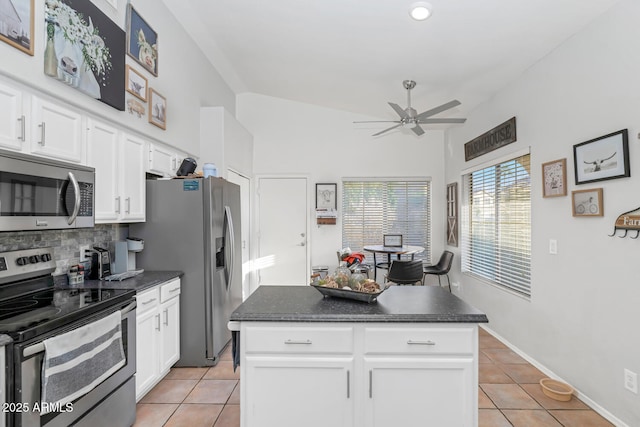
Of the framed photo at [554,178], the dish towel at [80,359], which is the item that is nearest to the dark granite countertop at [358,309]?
the dish towel at [80,359]

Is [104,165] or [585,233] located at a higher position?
[104,165]

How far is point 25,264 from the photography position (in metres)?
2.00

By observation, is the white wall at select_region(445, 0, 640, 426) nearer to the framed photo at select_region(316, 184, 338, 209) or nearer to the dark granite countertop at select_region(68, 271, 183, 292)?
the framed photo at select_region(316, 184, 338, 209)

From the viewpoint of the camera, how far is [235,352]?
1.76 meters

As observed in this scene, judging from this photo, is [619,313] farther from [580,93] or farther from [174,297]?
[174,297]

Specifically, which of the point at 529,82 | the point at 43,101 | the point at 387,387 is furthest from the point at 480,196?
the point at 43,101

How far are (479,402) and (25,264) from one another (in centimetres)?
317

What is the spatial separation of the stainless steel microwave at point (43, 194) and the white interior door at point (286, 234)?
136 inches

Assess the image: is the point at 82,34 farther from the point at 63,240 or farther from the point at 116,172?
the point at 63,240

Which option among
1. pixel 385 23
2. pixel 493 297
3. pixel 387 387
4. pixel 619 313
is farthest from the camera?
pixel 493 297

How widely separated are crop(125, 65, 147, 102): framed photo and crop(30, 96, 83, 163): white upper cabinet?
0.71 metres

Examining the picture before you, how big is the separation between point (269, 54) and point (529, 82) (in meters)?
2.75

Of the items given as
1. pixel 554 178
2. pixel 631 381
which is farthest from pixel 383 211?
pixel 631 381

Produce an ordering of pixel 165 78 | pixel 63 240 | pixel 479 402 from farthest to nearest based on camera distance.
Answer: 1. pixel 165 78
2. pixel 479 402
3. pixel 63 240
